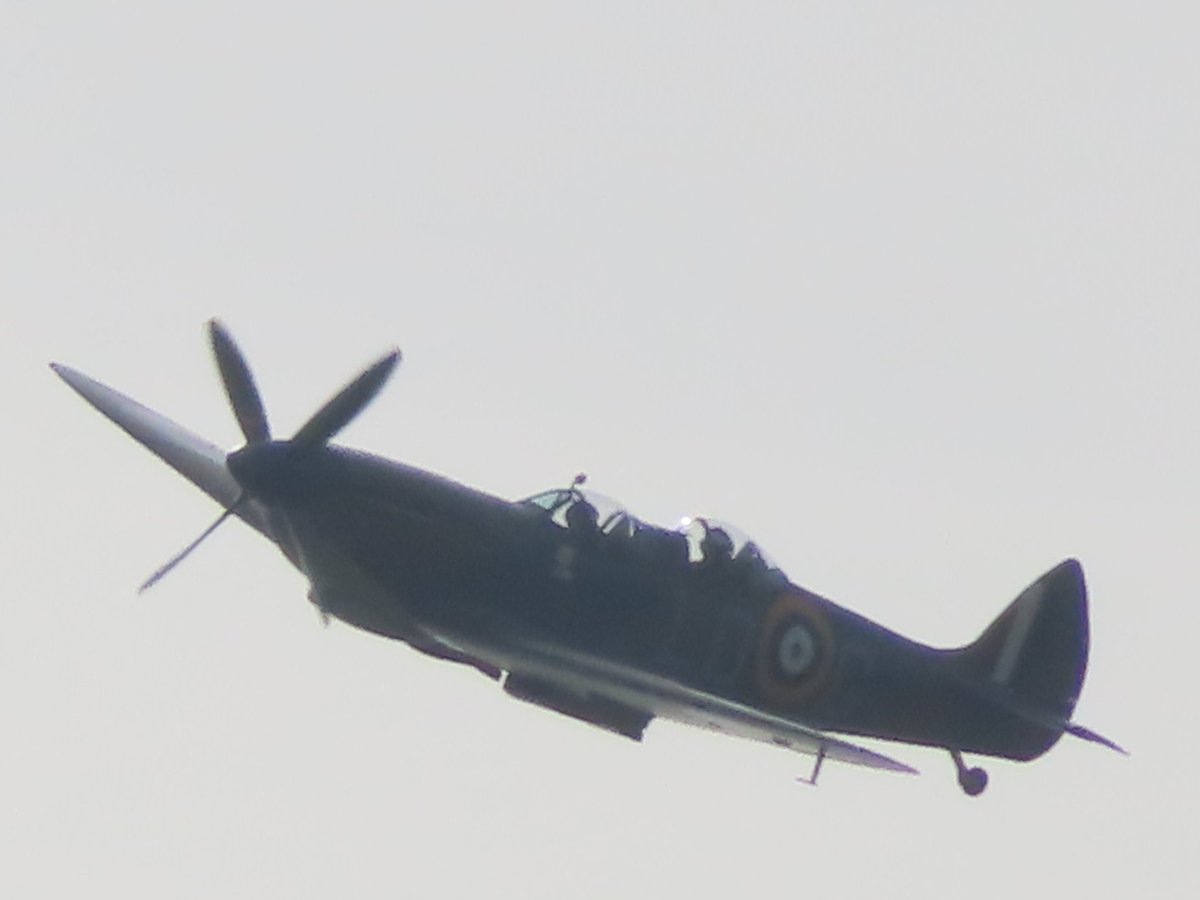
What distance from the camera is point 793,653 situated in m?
33.1

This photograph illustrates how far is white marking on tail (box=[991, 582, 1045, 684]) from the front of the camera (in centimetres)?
3497

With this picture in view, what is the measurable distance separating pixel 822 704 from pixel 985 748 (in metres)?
2.21

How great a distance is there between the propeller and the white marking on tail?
8.39 metres

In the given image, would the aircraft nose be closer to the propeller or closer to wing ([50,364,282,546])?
the propeller

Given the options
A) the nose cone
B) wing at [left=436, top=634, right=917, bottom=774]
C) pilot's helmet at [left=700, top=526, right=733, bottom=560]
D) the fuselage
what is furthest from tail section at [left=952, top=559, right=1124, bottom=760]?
the nose cone

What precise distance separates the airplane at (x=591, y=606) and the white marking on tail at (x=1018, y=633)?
0.95ft

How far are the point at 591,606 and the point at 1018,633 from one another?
19.5ft

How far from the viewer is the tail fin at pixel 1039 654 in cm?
3472

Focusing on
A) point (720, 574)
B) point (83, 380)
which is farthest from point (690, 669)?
point (83, 380)

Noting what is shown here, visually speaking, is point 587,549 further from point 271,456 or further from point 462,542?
point 271,456

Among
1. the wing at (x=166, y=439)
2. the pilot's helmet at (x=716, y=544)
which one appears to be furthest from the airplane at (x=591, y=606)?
the wing at (x=166, y=439)

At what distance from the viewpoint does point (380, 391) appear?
31.0 m

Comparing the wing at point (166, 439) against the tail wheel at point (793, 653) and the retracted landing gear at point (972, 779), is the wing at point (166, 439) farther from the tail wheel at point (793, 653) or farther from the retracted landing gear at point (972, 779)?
the retracted landing gear at point (972, 779)

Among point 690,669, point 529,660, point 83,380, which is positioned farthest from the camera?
point 83,380
